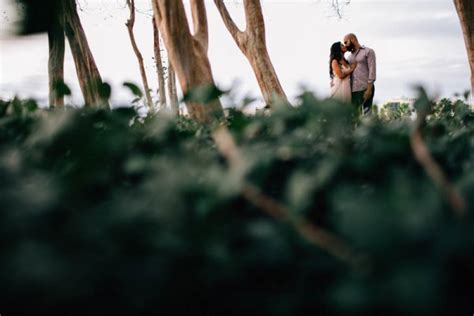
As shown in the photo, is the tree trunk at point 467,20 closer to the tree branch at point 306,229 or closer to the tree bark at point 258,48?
the tree bark at point 258,48

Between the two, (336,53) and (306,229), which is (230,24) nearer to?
(336,53)

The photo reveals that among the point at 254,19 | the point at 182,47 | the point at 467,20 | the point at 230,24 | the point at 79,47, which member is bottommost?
the point at 182,47

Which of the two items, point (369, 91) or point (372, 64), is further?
point (369, 91)

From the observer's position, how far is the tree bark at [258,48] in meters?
13.1

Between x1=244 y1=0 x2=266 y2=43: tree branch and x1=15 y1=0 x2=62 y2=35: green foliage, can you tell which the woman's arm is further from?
x1=15 y1=0 x2=62 y2=35: green foliage

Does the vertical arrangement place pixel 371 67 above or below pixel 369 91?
above

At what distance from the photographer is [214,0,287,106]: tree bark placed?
1309 centimetres

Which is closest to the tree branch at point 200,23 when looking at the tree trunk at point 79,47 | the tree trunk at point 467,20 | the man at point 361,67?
the tree trunk at point 79,47

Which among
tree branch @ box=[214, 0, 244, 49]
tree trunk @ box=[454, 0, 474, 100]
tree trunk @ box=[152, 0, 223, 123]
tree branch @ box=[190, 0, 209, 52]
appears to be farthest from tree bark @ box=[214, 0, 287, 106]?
tree trunk @ box=[152, 0, 223, 123]

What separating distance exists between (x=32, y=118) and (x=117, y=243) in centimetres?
125

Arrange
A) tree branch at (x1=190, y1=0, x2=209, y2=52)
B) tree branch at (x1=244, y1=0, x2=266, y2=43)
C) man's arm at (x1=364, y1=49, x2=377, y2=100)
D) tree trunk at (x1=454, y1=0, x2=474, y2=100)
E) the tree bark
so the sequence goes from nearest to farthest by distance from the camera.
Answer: tree branch at (x1=190, y1=0, x2=209, y2=52)
tree trunk at (x1=454, y1=0, x2=474, y2=100)
man's arm at (x1=364, y1=49, x2=377, y2=100)
tree branch at (x1=244, y1=0, x2=266, y2=43)
the tree bark

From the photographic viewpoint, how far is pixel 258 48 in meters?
13.4

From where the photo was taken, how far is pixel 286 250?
0.87m

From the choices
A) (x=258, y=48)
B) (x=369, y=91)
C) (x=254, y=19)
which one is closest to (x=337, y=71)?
(x=369, y=91)
